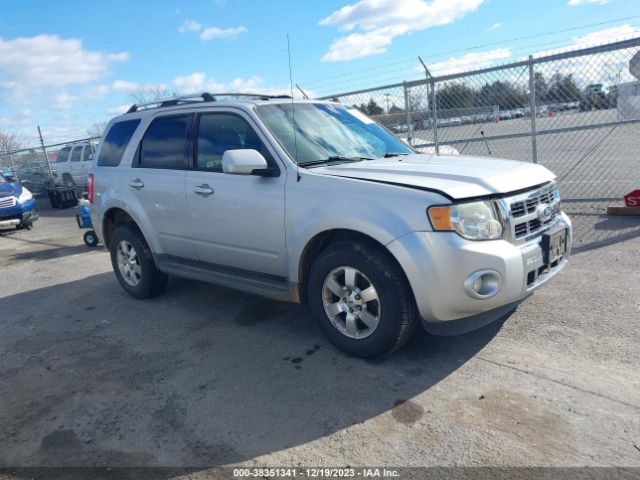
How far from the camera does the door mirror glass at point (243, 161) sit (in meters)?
3.76

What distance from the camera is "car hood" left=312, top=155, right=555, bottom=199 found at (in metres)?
3.27

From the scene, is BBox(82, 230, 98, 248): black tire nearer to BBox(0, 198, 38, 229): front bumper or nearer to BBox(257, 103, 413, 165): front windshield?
BBox(0, 198, 38, 229): front bumper

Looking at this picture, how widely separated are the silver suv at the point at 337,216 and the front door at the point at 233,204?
0.04 ft

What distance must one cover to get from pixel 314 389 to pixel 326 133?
7.14ft

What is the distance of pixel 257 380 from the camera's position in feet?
11.6

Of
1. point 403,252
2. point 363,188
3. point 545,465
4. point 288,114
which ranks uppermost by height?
point 288,114

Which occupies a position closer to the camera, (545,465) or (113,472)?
(545,465)

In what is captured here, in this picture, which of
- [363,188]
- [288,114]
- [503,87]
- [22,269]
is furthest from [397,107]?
[22,269]

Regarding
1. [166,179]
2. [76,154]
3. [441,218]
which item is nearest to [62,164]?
[76,154]

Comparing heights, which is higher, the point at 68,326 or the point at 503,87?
the point at 503,87

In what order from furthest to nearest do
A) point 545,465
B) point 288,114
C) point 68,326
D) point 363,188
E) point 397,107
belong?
point 397,107
point 68,326
point 288,114
point 363,188
point 545,465

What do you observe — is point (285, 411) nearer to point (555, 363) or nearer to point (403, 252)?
point (403, 252)

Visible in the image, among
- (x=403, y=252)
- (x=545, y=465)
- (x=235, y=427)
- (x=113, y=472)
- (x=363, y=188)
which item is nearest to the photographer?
(x=545, y=465)

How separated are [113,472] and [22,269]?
640cm
